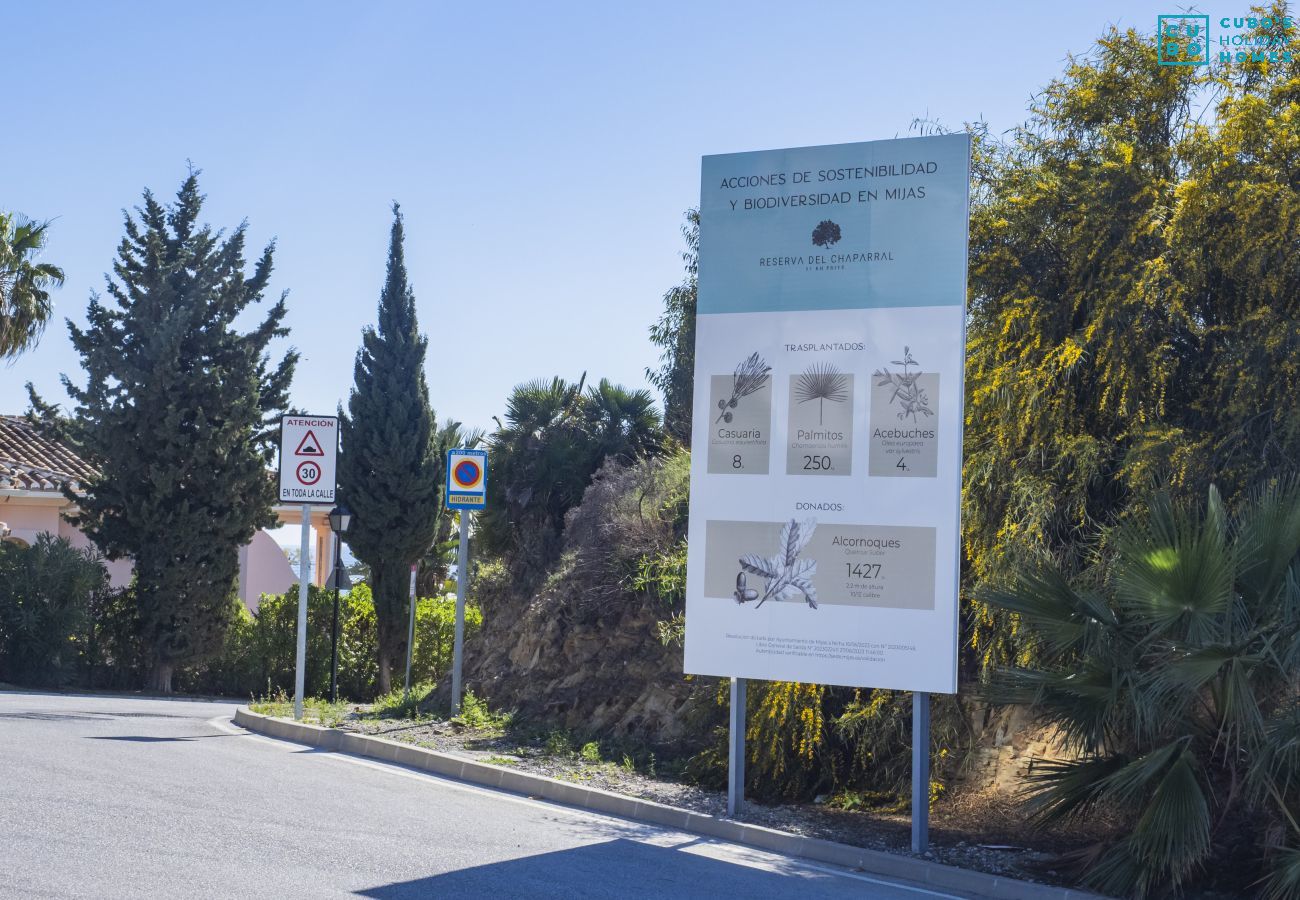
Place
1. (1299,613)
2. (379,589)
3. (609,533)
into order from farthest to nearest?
(379,589)
(609,533)
(1299,613)

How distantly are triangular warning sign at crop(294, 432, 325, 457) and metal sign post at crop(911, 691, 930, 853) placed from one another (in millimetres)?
8117

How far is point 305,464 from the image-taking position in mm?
14625

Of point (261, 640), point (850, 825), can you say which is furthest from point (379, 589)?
point (850, 825)

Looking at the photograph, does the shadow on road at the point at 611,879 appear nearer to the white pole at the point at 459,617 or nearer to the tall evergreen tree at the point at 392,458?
the white pole at the point at 459,617

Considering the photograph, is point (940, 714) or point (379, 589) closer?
point (940, 714)

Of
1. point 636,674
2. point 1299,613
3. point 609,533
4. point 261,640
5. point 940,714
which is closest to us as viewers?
point 1299,613

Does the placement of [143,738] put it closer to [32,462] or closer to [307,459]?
[307,459]

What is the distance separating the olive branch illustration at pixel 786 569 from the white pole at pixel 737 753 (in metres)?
0.80

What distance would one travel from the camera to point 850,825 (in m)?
9.99

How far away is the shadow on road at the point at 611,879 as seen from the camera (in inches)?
277

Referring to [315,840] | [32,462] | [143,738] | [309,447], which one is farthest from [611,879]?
[32,462]

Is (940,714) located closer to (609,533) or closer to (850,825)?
(850,825)

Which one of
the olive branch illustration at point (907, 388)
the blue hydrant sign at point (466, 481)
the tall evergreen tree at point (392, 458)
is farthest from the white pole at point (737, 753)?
the tall evergreen tree at point (392, 458)

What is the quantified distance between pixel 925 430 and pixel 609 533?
578 centimetres
